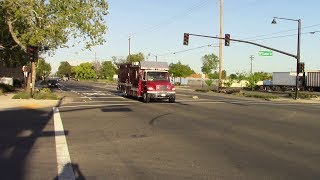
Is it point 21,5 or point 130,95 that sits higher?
point 21,5

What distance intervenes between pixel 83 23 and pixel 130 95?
7.04m

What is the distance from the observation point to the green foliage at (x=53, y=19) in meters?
37.2

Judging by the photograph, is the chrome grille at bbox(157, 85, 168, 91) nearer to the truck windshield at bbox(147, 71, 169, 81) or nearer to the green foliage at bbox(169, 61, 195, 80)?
the truck windshield at bbox(147, 71, 169, 81)

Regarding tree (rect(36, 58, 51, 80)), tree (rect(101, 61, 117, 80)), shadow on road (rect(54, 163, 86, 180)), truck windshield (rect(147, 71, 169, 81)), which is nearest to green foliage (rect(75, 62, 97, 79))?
tree (rect(101, 61, 117, 80))

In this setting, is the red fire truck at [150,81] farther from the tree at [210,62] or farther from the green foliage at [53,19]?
the tree at [210,62]

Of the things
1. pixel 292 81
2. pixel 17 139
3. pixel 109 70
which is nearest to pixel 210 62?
pixel 109 70

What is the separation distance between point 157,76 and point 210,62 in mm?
131761

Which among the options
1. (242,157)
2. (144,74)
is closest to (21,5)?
(144,74)

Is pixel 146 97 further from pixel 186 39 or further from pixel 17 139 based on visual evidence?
pixel 17 139

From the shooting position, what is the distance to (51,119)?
20641mm

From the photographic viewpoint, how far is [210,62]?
16550 cm

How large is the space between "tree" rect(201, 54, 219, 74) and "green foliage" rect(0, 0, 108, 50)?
414ft

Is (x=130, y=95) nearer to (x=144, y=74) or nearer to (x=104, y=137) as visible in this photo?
(x=144, y=74)

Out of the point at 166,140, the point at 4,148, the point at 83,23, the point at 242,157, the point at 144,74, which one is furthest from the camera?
the point at 83,23
